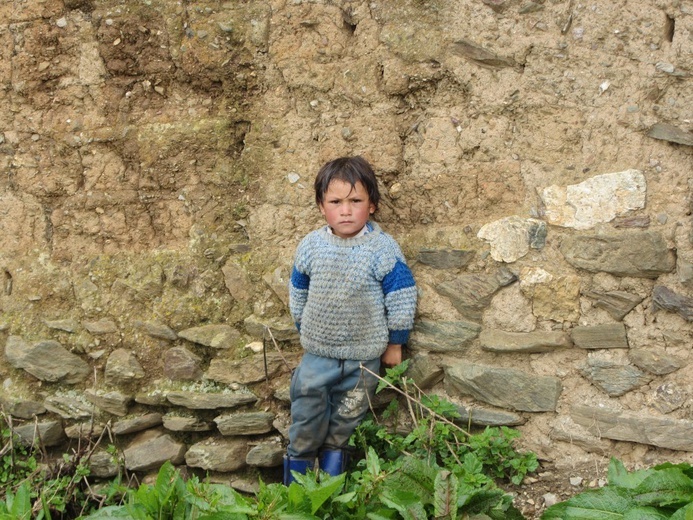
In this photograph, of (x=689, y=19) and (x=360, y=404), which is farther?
(x=360, y=404)

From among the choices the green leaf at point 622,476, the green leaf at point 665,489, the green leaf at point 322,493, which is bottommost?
the green leaf at point 322,493

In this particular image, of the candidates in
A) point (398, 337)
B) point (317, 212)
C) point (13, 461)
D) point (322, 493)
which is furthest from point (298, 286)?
point (13, 461)

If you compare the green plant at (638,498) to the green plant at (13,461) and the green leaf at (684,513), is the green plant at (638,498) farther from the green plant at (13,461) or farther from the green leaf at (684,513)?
the green plant at (13,461)

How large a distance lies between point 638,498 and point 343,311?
4.08 feet

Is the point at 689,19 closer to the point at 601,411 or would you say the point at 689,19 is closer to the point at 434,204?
the point at 434,204

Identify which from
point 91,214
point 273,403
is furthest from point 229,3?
point 273,403

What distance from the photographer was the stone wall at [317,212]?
2863mm

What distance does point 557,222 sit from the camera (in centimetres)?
298

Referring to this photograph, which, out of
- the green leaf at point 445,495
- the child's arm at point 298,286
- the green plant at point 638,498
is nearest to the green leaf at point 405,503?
the green leaf at point 445,495

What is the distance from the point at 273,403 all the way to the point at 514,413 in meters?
1.02

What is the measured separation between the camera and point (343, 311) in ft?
10.2

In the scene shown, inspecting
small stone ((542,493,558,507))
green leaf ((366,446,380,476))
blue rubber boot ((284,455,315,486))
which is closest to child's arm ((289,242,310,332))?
blue rubber boot ((284,455,315,486))

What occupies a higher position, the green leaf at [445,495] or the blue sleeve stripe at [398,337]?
the blue sleeve stripe at [398,337]

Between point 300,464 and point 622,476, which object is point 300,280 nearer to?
point 300,464
